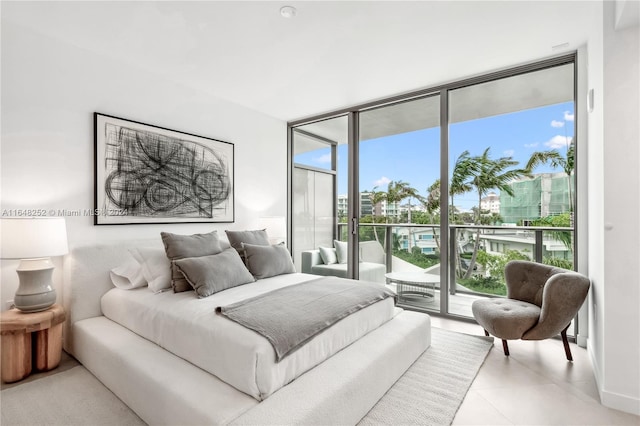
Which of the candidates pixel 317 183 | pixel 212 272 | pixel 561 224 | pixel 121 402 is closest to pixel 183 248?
pixel 212 272

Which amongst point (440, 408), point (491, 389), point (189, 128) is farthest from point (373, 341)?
point (189, 128)

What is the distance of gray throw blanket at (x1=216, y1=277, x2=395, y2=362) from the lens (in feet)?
5.80

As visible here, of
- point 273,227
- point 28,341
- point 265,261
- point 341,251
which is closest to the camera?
point 28,341

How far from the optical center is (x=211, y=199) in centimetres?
382

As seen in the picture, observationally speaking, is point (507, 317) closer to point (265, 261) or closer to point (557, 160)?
point (557, 160)

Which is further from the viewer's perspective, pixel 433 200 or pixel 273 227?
pixel 273 227

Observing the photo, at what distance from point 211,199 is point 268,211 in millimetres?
960

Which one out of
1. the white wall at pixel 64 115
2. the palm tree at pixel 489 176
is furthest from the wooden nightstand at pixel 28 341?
the palm tree at pixel 489 176

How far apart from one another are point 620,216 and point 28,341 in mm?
3981

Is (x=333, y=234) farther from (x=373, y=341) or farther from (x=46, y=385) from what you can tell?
(x=46, y=385)

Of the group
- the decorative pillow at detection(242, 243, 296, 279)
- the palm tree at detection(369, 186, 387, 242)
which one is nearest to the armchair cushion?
the palm tree at detection(369, 186, 387, 242)

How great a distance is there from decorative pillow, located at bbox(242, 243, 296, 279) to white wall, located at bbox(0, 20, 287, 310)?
0.90 meters

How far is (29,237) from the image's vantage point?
221 centimetres

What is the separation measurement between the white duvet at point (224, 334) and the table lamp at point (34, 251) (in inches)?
18.1
